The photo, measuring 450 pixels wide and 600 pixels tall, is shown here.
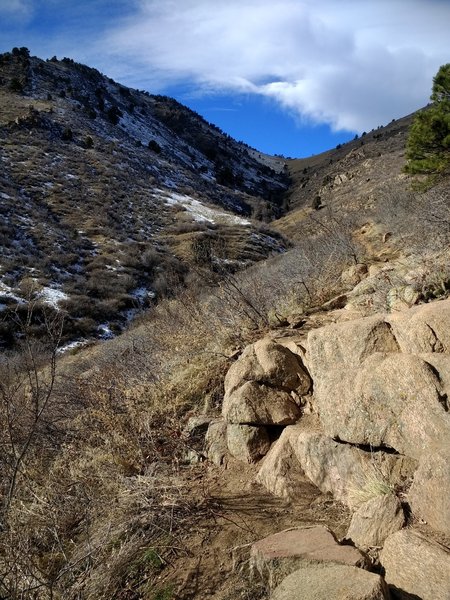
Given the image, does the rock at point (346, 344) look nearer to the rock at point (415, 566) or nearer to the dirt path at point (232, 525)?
the dirt path at point (232, 525)

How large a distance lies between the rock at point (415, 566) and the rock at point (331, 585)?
8.0 inches

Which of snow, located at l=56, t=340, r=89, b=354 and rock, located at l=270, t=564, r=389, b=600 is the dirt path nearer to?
rock, located at l=270, t=564, r=389, b=600

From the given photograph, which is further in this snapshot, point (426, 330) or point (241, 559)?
point (426, 330)

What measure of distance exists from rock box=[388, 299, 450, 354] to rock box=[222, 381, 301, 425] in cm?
132

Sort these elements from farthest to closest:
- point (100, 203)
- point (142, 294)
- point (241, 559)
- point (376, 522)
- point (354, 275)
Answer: point (100, 203), point (142, 294), point (354, 275), point (241, 559), point (376, 522)

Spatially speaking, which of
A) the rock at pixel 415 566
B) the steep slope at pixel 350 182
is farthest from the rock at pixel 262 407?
the steep slope at pixel 350 182

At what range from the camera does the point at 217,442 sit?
4805 mm

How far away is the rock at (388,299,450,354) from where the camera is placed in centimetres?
335

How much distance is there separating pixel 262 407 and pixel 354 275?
3.19m

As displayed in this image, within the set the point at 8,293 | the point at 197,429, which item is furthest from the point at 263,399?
the point at 8,293

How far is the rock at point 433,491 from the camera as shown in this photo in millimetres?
2591

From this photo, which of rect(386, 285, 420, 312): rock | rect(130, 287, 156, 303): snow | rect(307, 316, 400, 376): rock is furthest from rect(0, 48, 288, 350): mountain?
rect(307, 316, 400, 376): rock

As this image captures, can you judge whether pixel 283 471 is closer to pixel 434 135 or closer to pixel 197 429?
pixel 197 429

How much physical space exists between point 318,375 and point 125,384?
328 cm
